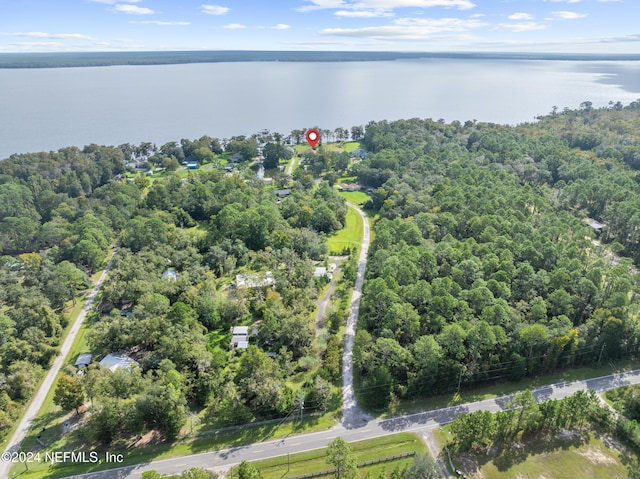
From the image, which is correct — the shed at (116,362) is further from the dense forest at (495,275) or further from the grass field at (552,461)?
the grass field at (552,461)

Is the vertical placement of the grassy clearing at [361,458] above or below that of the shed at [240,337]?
below

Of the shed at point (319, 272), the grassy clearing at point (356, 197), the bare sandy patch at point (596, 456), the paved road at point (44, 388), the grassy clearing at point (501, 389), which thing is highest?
the grassy clearing at point (356, 197)

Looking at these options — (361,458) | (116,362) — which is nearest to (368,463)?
(361,458)

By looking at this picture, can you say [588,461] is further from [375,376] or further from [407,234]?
[407,234]

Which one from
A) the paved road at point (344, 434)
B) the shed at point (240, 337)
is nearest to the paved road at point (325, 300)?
the shed at point (240, 337)

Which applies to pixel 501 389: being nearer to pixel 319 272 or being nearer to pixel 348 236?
pixel 319 272
